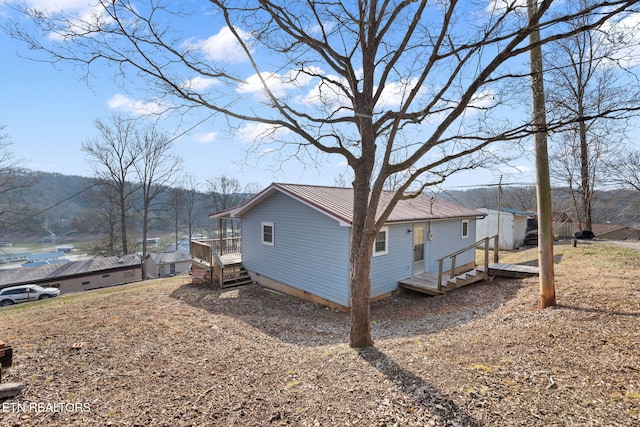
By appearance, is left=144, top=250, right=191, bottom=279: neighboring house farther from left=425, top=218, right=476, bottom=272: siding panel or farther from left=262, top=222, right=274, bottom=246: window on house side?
left=425, top=218, right=476, bottom=272: siding panel

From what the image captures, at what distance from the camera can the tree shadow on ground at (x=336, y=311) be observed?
21.6ft

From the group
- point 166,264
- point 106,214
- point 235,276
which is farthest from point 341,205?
point 106,214

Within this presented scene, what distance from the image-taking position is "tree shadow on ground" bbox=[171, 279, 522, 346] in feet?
21.6

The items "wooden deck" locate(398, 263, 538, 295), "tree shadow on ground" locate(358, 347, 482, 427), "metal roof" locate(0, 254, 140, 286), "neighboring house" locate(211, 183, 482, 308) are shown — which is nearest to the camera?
"tree shadow on ground" locate(358, 347, 482, 427)

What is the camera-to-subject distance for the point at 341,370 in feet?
12.4

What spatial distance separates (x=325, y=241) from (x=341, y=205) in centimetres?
143

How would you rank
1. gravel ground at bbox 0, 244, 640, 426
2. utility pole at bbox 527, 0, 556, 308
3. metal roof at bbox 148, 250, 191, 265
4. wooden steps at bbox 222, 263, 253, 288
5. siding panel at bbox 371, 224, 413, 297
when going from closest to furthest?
gravel ground at bbox 0, 244, 640, 426
utility pole at bbox 527, 0, 556, 308
siding panel at bbox 371, 224, 413, 297
wooden steps at bbox 222, 263, 253, 288
metal roof at bbox 148, 250, 191, 265

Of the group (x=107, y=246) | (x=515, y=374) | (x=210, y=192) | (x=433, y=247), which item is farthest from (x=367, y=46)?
(x=210, y=192)

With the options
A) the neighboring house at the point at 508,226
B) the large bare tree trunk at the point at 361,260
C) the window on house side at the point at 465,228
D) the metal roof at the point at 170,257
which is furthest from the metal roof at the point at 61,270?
the neighboring house at the point at 508,226

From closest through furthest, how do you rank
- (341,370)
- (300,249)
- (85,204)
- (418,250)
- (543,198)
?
(341,370) → (543,198) → (300,249) → (418,250) → (85,204)

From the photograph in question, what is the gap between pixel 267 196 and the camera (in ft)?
37.8

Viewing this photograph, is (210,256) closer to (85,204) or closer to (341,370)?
(341,370)

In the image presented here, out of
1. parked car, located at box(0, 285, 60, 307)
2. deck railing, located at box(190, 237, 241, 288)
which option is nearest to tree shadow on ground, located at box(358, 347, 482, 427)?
deck railing, located at box(190, 237, 241, 288)

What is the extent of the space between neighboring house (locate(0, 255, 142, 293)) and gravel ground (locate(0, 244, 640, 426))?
2180 cm
